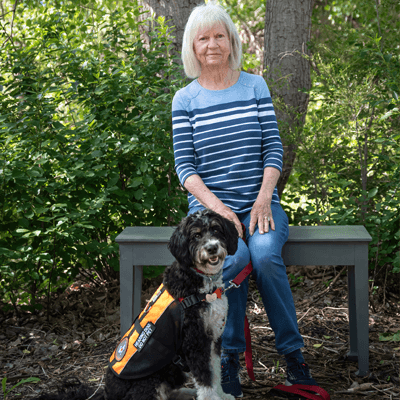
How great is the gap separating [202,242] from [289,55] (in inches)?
114

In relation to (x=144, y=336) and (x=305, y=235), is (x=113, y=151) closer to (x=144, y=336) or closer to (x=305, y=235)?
Answer: (x=305, y=235)

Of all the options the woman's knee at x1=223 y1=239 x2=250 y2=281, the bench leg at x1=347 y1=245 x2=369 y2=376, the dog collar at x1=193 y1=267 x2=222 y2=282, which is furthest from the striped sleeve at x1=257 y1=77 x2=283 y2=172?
the dog collar at x1=193 y1=267 x2=222 y2=282

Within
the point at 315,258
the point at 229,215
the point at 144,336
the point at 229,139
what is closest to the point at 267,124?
the point at 229,139

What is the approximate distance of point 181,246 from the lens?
2170 mm

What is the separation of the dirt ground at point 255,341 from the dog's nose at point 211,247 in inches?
37.6

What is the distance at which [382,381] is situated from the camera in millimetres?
2717

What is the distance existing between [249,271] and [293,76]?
2557mm

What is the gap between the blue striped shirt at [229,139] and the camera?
2.80 metres

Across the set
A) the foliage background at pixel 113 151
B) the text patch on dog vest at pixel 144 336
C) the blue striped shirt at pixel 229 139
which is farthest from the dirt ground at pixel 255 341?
the blue striped shirt at pixel 229 139

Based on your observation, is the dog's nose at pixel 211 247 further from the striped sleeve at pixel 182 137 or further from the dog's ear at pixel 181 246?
the striped sleeve at pixel 182 137

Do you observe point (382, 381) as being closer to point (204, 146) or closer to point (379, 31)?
point (204, 146)

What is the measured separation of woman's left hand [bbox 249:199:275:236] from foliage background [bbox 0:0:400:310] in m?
1.06

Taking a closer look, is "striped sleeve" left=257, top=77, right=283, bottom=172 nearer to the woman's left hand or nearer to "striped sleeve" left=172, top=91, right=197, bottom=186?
the woman's left hand

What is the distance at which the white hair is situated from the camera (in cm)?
279
